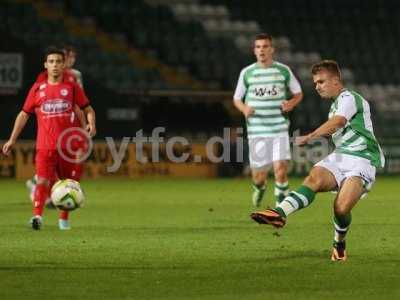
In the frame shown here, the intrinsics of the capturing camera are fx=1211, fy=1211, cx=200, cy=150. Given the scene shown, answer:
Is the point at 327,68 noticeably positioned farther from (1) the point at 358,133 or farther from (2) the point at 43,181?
(2) the point at 43,181

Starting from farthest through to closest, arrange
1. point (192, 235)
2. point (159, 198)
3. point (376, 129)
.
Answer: point (376, 129), point (159, 198), point (192, 235)

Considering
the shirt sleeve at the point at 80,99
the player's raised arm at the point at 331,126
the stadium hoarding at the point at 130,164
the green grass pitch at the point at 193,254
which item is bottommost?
the green grass pitch at the point at 193,254

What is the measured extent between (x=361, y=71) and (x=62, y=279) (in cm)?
2564

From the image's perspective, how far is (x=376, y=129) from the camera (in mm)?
28219

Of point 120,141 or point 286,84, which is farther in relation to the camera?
point 120,141

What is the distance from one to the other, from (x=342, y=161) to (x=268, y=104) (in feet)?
19.2

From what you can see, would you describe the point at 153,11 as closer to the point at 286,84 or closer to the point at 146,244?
the point at 286,84

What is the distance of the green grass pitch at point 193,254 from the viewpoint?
805cm

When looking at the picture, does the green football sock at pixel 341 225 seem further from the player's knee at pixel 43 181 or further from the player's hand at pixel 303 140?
the player's knee at pixel 43 181

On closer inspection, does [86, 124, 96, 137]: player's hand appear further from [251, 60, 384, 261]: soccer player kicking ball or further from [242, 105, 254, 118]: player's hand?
[251, 60, 384, 261]: soccer player kicking ball

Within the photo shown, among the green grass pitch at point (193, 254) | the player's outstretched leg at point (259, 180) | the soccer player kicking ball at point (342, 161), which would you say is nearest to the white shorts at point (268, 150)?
the player's outstretched leg at point (259, 180)

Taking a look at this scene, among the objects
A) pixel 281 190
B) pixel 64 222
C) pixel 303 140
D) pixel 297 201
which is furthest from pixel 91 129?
pixel 303 140

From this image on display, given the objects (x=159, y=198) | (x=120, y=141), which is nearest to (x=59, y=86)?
(x=159, y=198)

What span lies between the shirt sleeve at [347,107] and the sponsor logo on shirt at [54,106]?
159 inches
